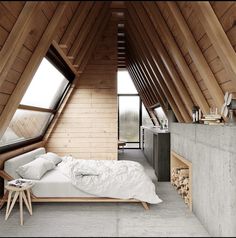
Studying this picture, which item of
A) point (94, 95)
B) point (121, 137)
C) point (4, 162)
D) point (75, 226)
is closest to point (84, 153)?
point (94, 95)

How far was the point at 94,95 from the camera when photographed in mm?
5824

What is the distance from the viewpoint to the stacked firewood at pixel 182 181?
412 cm

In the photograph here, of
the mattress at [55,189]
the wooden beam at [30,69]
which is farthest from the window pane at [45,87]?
the mattress at [55,189]

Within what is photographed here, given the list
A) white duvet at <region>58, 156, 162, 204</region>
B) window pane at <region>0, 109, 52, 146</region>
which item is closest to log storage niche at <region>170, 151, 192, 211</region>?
white duvet at <region>58, 156, 162, 204</region>

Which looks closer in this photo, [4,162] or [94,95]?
[4,162]

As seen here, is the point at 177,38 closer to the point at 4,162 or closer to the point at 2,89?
the point at 2,89

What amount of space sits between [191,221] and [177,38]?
2.24 m

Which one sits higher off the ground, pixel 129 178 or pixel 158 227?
pixel 129 178

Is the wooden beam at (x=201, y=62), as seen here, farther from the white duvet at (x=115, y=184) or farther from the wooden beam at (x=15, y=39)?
the white duvet at (x=115, y=184)

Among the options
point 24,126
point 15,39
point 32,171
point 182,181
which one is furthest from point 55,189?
point 15,39

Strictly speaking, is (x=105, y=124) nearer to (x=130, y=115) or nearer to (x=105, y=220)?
(x=105, y=220)

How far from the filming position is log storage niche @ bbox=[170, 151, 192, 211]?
152 inches

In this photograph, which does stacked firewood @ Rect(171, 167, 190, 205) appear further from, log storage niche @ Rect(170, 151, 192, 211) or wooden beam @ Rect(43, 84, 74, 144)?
wooden beam @ Rect(43, 84, 74, 144)

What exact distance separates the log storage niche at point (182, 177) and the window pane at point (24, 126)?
104 inches
